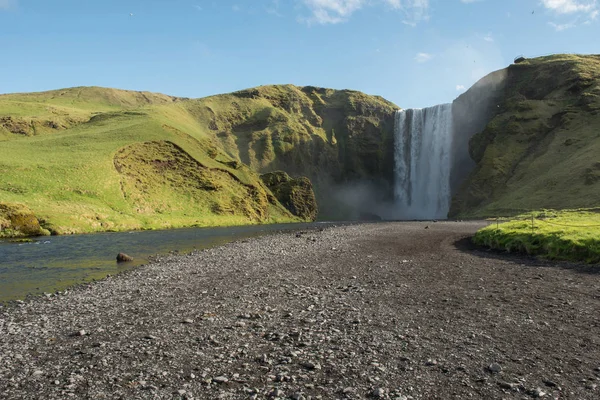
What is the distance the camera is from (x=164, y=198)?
267 ft

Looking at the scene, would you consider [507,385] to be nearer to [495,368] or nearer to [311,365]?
[495,368]

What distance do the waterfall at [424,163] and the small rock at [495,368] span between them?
384 feet

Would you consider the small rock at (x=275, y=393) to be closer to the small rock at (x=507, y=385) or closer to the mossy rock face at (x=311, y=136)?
the small rock at (x=507, y=385)

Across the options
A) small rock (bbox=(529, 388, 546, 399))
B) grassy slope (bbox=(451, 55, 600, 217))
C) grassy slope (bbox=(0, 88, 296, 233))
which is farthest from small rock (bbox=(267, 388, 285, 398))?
grassy slope (bbox=(451, 55, 600, 217))

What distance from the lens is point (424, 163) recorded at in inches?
5094

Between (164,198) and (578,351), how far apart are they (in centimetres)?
8071

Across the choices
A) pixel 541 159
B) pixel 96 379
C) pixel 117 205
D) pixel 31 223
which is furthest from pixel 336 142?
pixel 96 379

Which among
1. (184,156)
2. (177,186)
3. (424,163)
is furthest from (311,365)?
(424,163)

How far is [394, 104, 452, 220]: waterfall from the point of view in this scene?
12319 cm

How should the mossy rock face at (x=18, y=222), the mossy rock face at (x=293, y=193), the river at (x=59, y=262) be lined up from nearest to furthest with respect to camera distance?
the river at (x=59, y=262), the mossy rock face at (x=18, y=222), the mossy rock face at (x=293, y=193)

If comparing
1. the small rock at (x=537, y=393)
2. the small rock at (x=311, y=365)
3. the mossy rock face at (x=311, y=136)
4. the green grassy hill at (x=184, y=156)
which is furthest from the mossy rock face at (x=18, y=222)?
the mossy rock face at (x=311, y=136)

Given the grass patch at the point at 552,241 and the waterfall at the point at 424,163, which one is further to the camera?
the waterfall at the point at 424,163

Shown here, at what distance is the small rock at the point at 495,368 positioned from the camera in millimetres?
8641

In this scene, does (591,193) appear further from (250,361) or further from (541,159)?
(250,361)
